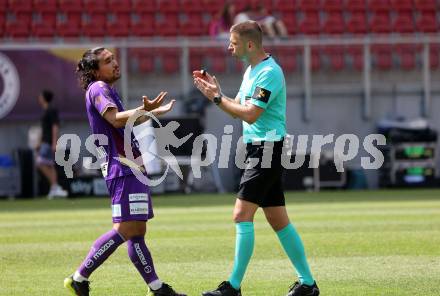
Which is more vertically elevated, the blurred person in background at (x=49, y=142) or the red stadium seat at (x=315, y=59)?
the red stadium seat at (x=315, y=59)

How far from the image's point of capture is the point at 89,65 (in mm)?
8328

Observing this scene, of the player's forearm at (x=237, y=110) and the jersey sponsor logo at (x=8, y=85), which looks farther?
the jersey sponsor logo at (x=8, y=85)

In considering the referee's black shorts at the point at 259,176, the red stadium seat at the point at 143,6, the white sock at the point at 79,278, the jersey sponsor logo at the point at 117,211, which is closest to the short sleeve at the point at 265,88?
the referee's black shorts at the point at 259,176

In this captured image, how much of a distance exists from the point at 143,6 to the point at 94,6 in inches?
48.4

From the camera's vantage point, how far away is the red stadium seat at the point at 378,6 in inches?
1063

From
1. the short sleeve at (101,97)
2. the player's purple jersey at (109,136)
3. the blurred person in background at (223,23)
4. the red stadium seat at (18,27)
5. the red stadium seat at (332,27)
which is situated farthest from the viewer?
the red stadium seat at (332,27)

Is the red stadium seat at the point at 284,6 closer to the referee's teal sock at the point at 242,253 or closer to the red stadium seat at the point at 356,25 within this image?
the red stadium seat at the point at 356,25

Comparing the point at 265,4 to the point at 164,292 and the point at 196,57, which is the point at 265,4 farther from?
the point at 164,292

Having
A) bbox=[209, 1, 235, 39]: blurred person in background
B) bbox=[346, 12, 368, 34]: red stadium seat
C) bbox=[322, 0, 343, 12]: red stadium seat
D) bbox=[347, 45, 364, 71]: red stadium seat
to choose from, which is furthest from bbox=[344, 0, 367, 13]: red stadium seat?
bbox=[209, 1, 235, 39]: blurred person in background

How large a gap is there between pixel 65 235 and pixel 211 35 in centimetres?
1178

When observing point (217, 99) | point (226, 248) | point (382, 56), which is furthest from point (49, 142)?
point (217, 99)

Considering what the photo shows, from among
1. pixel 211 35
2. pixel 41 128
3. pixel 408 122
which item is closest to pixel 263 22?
pixel 211 35

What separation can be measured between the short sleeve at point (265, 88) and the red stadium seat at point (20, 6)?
1845cm

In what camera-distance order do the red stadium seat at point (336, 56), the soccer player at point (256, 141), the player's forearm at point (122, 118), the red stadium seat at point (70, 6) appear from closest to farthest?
the player's forearm at point (122, 118), the soccer player at point (256, 141), the red stadium seat at point (336, 56), the red stadium seat at point (70, 6)
